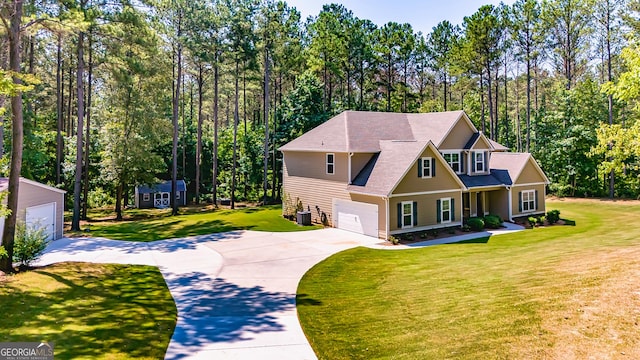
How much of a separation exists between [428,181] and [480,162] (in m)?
7.13

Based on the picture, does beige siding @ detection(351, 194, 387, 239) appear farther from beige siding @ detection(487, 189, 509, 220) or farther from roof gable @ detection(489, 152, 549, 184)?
roof gable @ detection(489, 152, 549, 184)

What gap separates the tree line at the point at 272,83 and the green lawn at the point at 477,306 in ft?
58.1

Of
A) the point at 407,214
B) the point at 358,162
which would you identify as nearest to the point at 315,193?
the point at 358,162

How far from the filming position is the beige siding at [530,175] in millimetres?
28669

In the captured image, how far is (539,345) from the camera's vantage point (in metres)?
7.50

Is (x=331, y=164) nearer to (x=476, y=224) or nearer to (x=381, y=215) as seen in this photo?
(x=381, y=215)

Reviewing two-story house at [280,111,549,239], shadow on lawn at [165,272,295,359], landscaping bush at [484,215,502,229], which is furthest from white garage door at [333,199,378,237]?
shadow on lawn at [165,272,295,359]

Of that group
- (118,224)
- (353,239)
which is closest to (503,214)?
(353,239)

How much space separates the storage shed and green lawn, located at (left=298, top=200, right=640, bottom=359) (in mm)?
29964

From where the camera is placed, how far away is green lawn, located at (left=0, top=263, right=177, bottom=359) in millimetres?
8759

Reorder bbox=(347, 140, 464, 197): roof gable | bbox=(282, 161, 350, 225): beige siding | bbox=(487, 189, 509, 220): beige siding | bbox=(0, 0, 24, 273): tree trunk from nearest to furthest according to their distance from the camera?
bbox=(0, 0, 24, 273): tree trunk, bbox=(347, 140, 464, 197): roof gable, bbox=(282, 161, 350, 225): beige siding, bbox=(487, 189, 509, 220): beige siding

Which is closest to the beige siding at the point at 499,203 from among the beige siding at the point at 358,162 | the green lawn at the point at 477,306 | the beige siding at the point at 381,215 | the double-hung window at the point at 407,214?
the double-hung window at the point at 407,214

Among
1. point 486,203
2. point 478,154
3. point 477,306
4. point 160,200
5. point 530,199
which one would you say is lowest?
point 477,306

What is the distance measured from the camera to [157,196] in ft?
141
